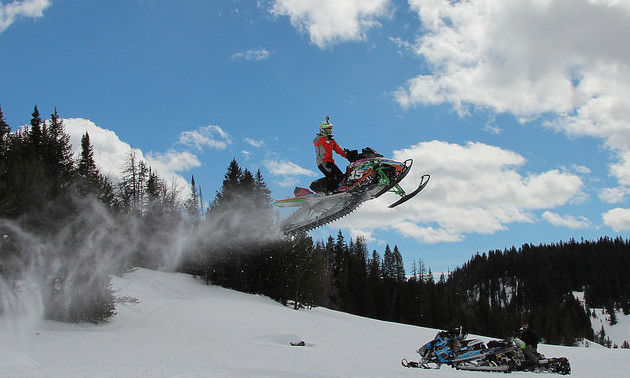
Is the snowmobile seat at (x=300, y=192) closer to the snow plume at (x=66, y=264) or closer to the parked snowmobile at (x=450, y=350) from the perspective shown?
the snow plume at (x=66, y=264)

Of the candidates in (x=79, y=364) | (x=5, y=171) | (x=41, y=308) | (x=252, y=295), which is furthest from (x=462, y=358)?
(x=252, y=295)

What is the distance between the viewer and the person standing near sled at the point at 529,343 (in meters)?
14.6

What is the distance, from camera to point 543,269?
160m

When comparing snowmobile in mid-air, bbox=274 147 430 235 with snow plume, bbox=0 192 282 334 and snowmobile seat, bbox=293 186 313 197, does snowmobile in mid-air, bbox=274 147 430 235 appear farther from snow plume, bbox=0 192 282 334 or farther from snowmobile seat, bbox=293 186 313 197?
snow plume, bbox=0 192 282 334

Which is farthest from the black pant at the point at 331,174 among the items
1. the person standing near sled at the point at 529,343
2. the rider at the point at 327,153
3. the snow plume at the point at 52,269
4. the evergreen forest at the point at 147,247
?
the snow plume at the point at 52,269

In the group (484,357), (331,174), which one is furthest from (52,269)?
(484,357)

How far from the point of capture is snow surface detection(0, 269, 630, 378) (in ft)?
40.6

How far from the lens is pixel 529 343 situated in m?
14.8

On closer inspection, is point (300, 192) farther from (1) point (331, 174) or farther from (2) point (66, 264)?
(2) point (66, 264)

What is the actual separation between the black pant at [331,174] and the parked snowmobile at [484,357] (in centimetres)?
588

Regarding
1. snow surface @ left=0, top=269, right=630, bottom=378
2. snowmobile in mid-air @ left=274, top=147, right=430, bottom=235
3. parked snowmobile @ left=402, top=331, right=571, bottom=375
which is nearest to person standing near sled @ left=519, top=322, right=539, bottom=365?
parked snowmobile @ left=402, top=331, right=571, bottom=375

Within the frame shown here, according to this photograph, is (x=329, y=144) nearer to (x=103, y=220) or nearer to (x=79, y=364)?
(x=79, y=364)

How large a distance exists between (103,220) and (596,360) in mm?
23024

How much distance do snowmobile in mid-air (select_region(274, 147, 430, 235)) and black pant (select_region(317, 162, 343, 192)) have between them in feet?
0.43
